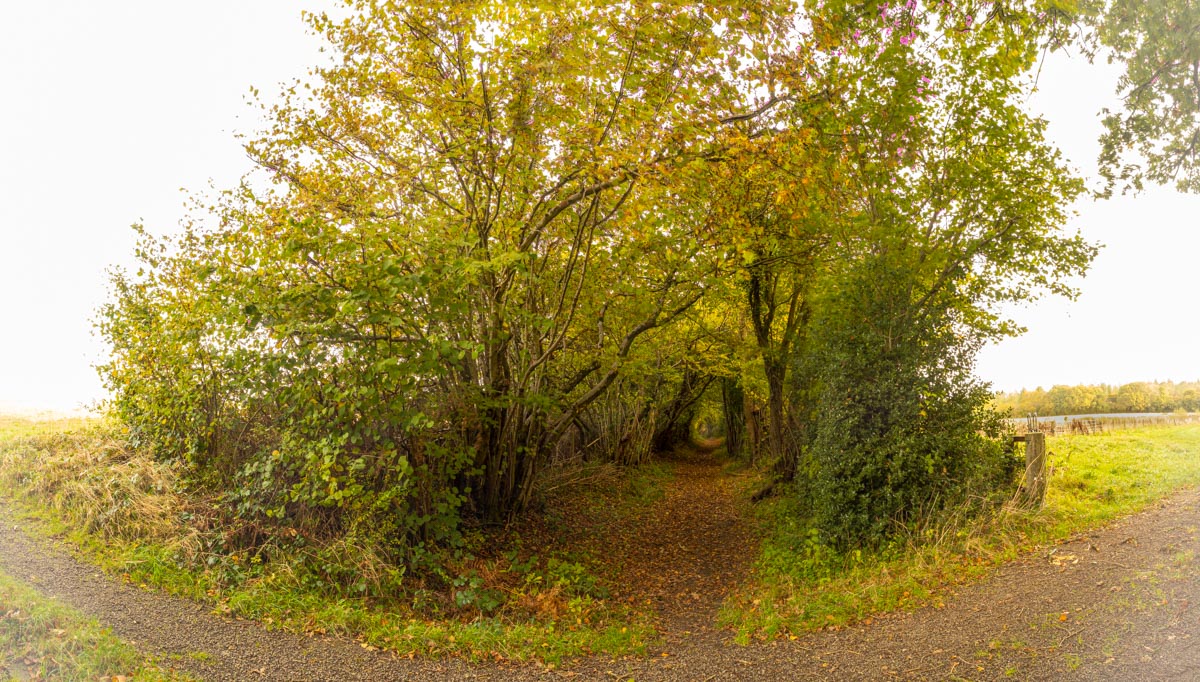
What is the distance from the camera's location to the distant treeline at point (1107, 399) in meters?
10.3

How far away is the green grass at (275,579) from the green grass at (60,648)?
1.02m

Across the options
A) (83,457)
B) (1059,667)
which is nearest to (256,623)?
(83,457)

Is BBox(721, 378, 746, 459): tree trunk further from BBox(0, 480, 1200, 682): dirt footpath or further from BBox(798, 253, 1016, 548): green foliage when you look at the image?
BBox(0, 480, 1200, 682): dirt footpath

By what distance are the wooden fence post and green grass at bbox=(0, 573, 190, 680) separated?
8567 mm

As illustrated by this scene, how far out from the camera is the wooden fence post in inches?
310

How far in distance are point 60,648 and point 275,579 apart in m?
1.83

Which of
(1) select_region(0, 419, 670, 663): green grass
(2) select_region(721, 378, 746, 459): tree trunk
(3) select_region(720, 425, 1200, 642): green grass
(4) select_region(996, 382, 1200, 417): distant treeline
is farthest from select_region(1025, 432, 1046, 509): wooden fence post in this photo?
(2) select_region(721, 378, 746, 459): tree trunk

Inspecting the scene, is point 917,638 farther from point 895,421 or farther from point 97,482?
point 97,482

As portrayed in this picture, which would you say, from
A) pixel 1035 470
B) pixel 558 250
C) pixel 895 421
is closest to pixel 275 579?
pixel 558 250

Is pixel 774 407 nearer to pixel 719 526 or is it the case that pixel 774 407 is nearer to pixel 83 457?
pixel 719 526

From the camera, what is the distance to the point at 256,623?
5539 mm

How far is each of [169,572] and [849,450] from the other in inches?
292

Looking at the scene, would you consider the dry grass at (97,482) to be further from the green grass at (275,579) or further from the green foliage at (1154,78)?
the green foliage at (1154,78)

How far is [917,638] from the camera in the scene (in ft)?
17.9
